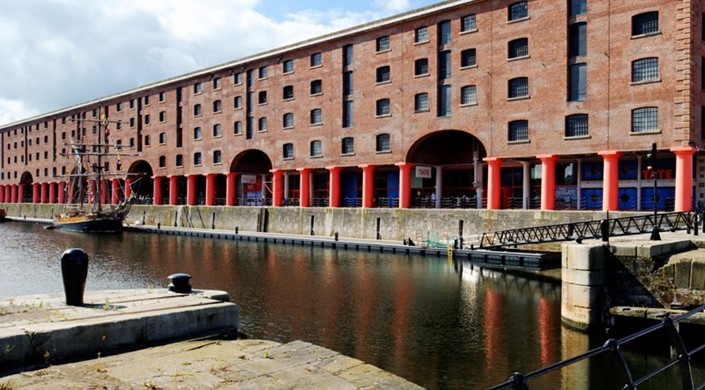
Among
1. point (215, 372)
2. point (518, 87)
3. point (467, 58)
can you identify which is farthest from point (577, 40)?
point (215, 372)

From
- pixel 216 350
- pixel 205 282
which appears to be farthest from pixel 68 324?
pixel 205 282

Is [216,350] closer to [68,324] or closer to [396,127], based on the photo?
[68,324]

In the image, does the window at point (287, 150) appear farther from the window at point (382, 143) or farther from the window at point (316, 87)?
the window at point (382, 143)

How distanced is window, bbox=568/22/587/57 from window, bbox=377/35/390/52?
1357cm

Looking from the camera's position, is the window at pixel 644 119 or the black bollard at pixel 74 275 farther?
the window at pixel 644 119

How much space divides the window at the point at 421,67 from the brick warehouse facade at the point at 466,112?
0.09 metres

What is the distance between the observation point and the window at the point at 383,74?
4281 cm

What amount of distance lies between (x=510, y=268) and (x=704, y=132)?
13741mm

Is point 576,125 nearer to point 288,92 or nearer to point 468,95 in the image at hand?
point 468,95

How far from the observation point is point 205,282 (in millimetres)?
24875

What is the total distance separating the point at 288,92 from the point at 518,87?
70.9 ft

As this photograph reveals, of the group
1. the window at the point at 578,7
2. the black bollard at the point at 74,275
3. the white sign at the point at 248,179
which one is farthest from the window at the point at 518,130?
the black bollard at the point at 74,275

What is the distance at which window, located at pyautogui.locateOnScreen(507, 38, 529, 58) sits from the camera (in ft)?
117

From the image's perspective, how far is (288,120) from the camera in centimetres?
5025
